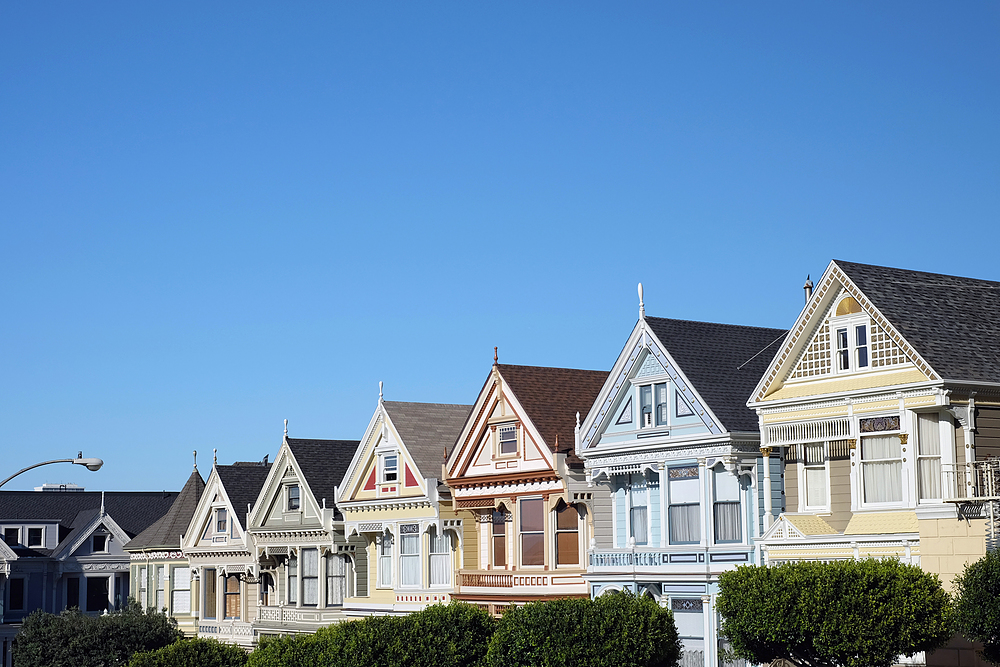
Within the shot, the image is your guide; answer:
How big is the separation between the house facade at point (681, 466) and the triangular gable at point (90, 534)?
1631 inches

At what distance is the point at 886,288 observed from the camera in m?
34.0

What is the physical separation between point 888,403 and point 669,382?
25.2ft

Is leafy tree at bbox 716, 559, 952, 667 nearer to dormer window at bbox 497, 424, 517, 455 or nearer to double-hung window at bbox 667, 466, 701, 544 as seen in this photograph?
double-hung window at bbox 667, 466, 701, 544

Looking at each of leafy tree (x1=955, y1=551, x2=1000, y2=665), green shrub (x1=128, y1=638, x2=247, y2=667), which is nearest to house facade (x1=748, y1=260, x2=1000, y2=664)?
leafy tree (x1=955, y1=551, x2=1000, y2=665)

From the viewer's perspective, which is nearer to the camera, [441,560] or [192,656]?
[192,656]

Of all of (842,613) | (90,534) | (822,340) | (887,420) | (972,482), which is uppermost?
(822,340)

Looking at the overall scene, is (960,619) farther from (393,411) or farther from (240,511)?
(240,511)

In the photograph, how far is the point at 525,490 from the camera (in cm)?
4475

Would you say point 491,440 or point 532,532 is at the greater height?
point 491,440

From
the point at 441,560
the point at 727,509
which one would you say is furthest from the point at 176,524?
the point at 727,509

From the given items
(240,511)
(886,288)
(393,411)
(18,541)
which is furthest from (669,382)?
(18,541)

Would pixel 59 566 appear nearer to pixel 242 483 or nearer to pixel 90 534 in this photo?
pixel 90 534

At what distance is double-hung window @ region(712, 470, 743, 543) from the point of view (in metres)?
37.4

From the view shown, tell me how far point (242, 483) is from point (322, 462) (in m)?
6.76
